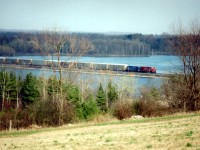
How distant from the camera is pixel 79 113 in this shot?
90.5 ft

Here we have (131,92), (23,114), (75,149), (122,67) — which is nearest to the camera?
(75,149)

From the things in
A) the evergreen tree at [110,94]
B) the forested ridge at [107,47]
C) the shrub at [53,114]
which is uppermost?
the forested ridge at [107,47]

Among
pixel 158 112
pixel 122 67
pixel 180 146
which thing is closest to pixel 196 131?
pixel 180 146

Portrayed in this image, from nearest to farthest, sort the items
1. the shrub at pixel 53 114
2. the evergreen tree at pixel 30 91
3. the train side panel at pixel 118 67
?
the shrub at pixel 53 114 → the evergreen tree at pixel 30 91 → the train side panel at pixel 118 67

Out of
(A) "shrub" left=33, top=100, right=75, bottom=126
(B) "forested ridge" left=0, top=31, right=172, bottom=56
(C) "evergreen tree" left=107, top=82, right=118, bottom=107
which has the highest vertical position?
(B) "forested ridge" left=0, top=31, right=172, bottom=56

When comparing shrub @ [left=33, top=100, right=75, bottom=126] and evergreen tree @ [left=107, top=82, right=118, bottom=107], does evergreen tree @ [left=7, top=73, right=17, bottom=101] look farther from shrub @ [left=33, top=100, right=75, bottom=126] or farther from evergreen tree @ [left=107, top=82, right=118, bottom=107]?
shrub @ [left=33, top=100, right=75, bottom=126]

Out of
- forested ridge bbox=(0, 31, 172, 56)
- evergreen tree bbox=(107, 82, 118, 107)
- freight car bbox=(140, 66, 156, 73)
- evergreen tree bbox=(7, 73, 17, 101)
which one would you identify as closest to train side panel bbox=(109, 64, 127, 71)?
freight car bbox=(140, 66, 156, 73)

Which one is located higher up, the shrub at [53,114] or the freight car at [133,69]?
the shrub at [53,114]

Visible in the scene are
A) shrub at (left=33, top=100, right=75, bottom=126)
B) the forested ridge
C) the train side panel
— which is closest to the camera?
shrub at (left=33, top=100, right=75, bottom=126)

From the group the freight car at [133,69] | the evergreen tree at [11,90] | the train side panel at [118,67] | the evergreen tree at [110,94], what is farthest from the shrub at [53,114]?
the train side panel at [118,67]

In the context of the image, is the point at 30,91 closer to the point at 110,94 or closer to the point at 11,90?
the point at 11,90

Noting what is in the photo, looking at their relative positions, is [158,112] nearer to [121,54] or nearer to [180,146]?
[180,146]

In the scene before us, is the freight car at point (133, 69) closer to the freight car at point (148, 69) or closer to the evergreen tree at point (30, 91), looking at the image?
the freight car at point (148, 69)

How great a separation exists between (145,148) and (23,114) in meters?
19.5
